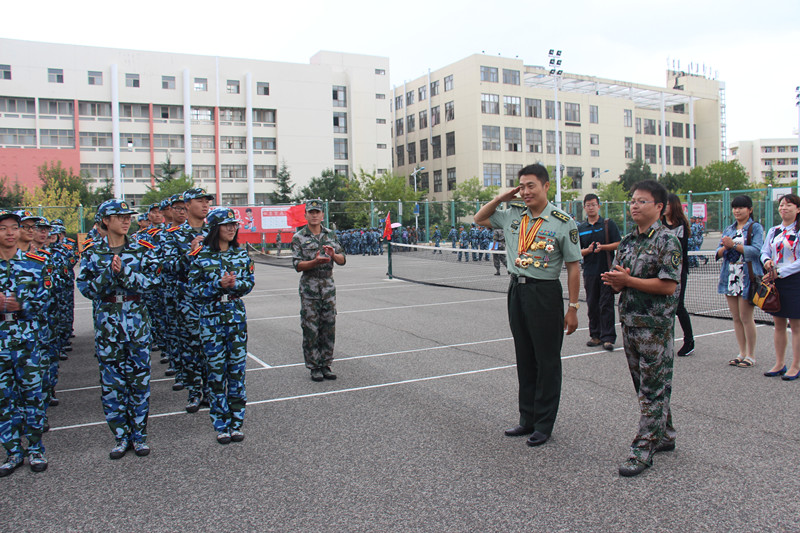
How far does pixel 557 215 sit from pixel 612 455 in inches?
76.0

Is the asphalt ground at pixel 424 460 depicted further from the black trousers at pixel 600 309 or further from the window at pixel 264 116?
the window at pixel 264 116

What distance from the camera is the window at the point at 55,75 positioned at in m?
61.6

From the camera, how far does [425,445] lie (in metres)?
5.07

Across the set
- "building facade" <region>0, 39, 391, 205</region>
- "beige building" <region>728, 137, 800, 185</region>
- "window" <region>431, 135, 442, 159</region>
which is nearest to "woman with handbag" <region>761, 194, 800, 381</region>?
"building facade" <region>0, 39, 391, 205</region>

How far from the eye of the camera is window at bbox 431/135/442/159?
8062cm

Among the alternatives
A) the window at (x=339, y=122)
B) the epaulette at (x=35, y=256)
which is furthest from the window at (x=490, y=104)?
the epaulette at (x=35, y=256)

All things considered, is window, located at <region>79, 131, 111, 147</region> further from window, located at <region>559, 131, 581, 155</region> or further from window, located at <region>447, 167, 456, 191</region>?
window, located at <region>559, 131, 581, 155</region>

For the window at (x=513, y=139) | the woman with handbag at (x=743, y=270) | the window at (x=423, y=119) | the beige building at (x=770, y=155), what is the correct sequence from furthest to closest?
the beige building at (x=770, y=155), the window at (x=423, y=119), the window at (x=513, y=139), the woman with handbag at (x=743, y=270)

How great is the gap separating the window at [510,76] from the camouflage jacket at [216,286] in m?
75.8

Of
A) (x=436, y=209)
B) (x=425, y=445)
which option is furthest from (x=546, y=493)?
(x=436, y=209)

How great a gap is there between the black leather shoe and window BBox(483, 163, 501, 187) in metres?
71.4

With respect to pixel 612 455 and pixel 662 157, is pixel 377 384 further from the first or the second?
pixel 662 157

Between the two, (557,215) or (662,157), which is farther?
(662,157)

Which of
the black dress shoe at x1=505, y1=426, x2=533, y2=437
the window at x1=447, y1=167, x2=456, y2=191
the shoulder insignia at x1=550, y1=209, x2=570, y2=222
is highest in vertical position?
the window at x1=447, y1=167, x2=456, y2=191
